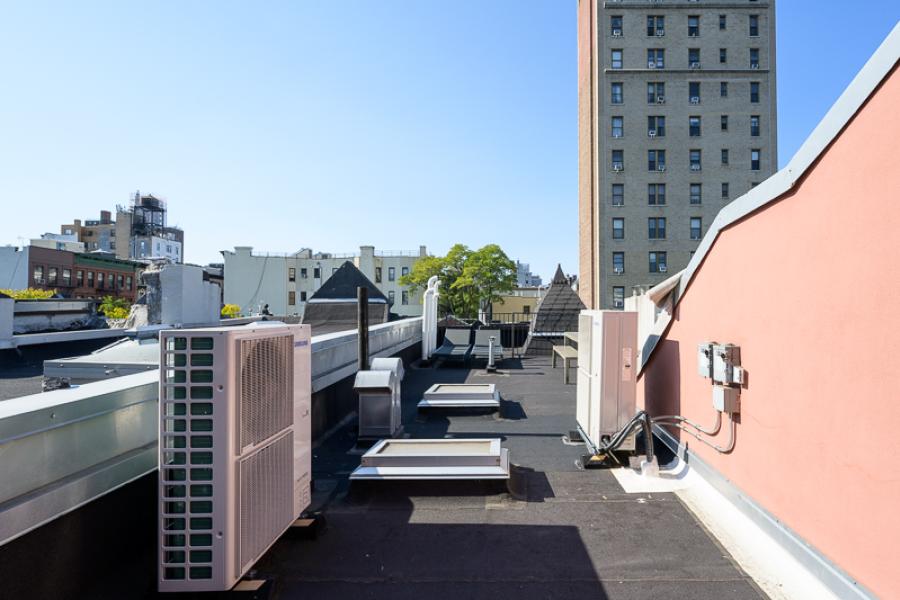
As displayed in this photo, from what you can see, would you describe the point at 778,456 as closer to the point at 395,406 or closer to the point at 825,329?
the point at 825,329

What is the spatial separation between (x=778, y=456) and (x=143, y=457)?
15.0 ft

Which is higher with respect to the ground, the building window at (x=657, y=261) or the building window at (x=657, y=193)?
the building window at (x=657, y=193)

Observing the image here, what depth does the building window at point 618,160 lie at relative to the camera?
42562mm

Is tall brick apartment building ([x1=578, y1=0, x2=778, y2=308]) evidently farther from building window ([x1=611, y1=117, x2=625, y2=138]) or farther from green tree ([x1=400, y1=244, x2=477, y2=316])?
green tree ([x1=400, y1=244, x2=477, y2=316])

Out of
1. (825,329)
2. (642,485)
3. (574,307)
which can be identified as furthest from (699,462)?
(574,307)

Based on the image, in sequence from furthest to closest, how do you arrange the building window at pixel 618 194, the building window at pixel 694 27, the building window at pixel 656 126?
1. the building window at pixel 694 27
2. the building window at pixel 656 126
3. the building window at pixel 618 194

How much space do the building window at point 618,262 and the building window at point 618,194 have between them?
395cm

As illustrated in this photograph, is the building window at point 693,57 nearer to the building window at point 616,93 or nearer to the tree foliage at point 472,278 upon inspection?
the building window at point 616,93

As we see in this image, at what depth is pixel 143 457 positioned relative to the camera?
12.6 feet

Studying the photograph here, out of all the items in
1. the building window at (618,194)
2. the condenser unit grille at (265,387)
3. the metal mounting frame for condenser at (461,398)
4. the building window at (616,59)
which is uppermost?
the building window at (616,59)

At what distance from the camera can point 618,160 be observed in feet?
140

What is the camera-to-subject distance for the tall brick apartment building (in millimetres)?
42438

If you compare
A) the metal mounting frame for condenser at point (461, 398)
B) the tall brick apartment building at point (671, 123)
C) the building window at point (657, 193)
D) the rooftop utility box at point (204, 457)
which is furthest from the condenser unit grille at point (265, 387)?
the building window at point (657, 193)

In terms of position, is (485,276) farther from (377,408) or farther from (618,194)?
(377,408)
